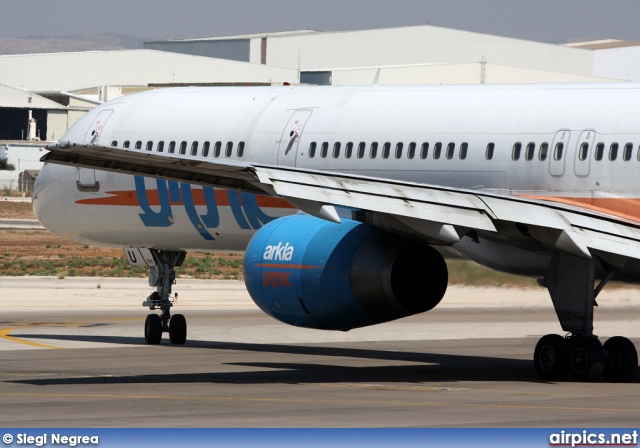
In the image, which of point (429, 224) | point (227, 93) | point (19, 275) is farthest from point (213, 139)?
point (19, 275)

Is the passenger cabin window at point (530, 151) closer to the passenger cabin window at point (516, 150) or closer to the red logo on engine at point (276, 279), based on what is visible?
the passenger cabin window at point (516, 150)

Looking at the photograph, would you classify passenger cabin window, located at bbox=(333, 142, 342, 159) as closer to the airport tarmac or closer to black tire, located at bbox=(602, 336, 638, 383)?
the airport tarmac

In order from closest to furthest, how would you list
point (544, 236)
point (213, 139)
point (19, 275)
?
point (544, 236)
point (213, 139)
point (19, 275)

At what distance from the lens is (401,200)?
17562 mm

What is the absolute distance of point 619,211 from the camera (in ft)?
64.4

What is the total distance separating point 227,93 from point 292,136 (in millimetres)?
2362

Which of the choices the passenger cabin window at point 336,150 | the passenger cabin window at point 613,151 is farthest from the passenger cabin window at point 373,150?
the passenger cabin window at point 613,151

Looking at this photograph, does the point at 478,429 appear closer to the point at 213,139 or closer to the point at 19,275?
the point at 213,139

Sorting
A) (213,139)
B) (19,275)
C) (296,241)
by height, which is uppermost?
(213,139)

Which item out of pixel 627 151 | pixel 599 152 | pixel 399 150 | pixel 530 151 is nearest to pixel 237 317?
pixel 399 150

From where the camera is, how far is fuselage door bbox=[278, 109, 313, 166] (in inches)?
926

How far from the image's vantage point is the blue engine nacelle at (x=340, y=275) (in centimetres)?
1908

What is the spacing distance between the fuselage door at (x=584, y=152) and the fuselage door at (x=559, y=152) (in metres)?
0.21

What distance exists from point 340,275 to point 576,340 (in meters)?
3.69
